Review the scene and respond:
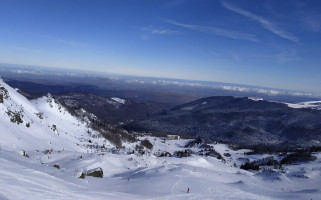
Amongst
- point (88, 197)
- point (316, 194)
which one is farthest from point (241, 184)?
point (88, 197)

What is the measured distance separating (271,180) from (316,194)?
14.1 m

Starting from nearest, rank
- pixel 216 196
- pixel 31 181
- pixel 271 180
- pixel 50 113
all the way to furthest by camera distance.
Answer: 1. pixel 31 181
2. pixel 216 196
3. pixel 271 180
4. pixel 50 113

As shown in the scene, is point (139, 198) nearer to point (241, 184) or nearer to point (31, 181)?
point (31, 181)

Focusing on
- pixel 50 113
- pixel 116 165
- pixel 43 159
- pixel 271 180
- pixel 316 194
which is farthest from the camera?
pixel 50 113

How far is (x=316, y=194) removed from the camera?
25.6 m

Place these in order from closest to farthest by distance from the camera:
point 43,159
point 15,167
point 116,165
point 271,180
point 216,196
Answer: point 15,167
point 216,196
point 43,159
point 116,165
point 271,180

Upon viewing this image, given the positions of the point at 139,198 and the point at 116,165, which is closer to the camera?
the point at 139,198

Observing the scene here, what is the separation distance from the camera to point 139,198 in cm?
1602

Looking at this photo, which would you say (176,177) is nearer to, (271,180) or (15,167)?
(15,167)

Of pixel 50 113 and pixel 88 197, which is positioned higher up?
pixel 88 197

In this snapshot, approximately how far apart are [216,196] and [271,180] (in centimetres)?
2276

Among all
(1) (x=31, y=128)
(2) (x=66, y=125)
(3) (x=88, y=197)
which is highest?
(3) (x=88, y=197)

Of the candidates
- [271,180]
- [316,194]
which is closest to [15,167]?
[316,194]

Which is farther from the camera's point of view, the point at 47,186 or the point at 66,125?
the point at 66,125
